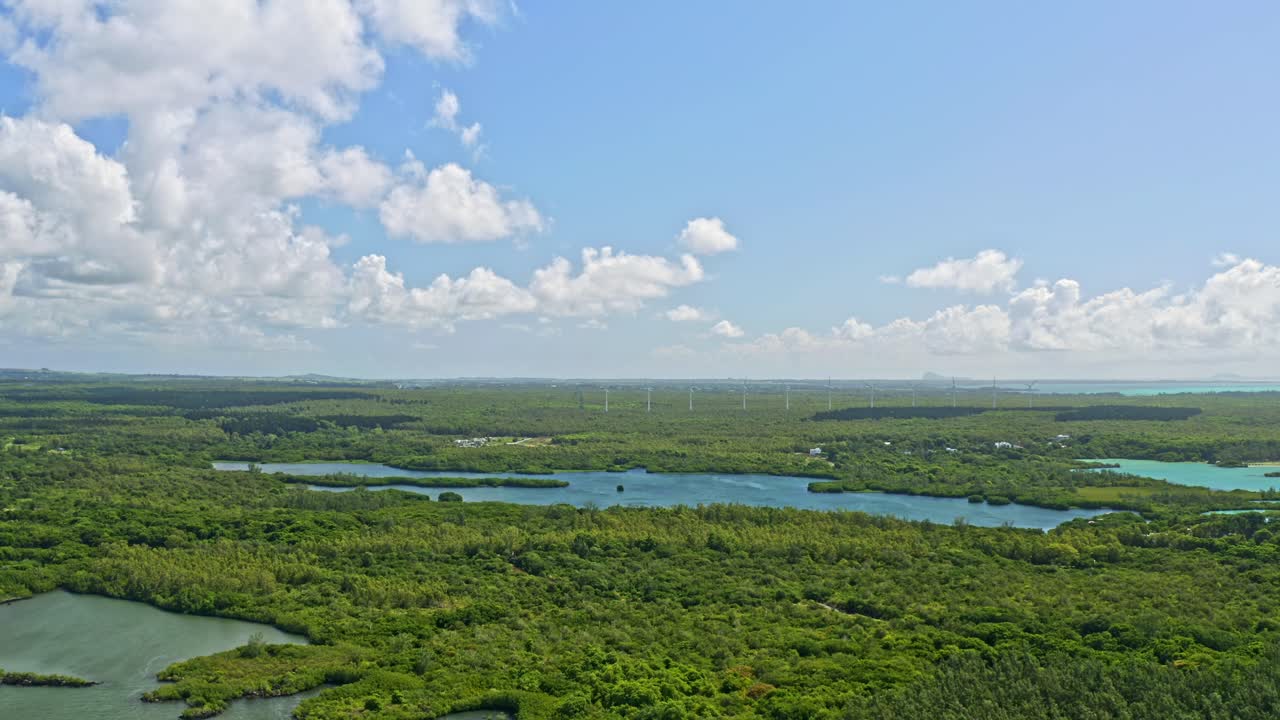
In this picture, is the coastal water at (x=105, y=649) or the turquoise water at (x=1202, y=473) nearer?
the coastal water at (x=105, y=649)

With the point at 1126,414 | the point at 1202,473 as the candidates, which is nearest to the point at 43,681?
the point at 1202,473

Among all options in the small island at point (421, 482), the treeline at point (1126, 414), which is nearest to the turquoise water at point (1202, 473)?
the treeline at point (1126, 414)

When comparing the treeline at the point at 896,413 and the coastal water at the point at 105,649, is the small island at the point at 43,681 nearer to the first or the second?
the coastal water at the point at 105,649

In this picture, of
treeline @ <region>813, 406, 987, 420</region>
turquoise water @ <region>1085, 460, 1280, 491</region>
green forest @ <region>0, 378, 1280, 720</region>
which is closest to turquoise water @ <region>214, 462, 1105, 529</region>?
green forest @ <region>0, 378, 1280, 720</region>

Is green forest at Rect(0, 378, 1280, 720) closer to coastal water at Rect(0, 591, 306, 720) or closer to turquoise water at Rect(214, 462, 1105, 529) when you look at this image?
coastal water at Rect(0, 591, 306, 720)

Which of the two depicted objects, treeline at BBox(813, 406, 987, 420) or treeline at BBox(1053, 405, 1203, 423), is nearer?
treeline at BBox(1053, 405, 1203, 423)

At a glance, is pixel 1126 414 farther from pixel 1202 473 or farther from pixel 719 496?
pixel 719 496

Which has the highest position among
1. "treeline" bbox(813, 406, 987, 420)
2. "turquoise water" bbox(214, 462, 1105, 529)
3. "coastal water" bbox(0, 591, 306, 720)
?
"treeline" bbox(813, 406, 987, 420)
